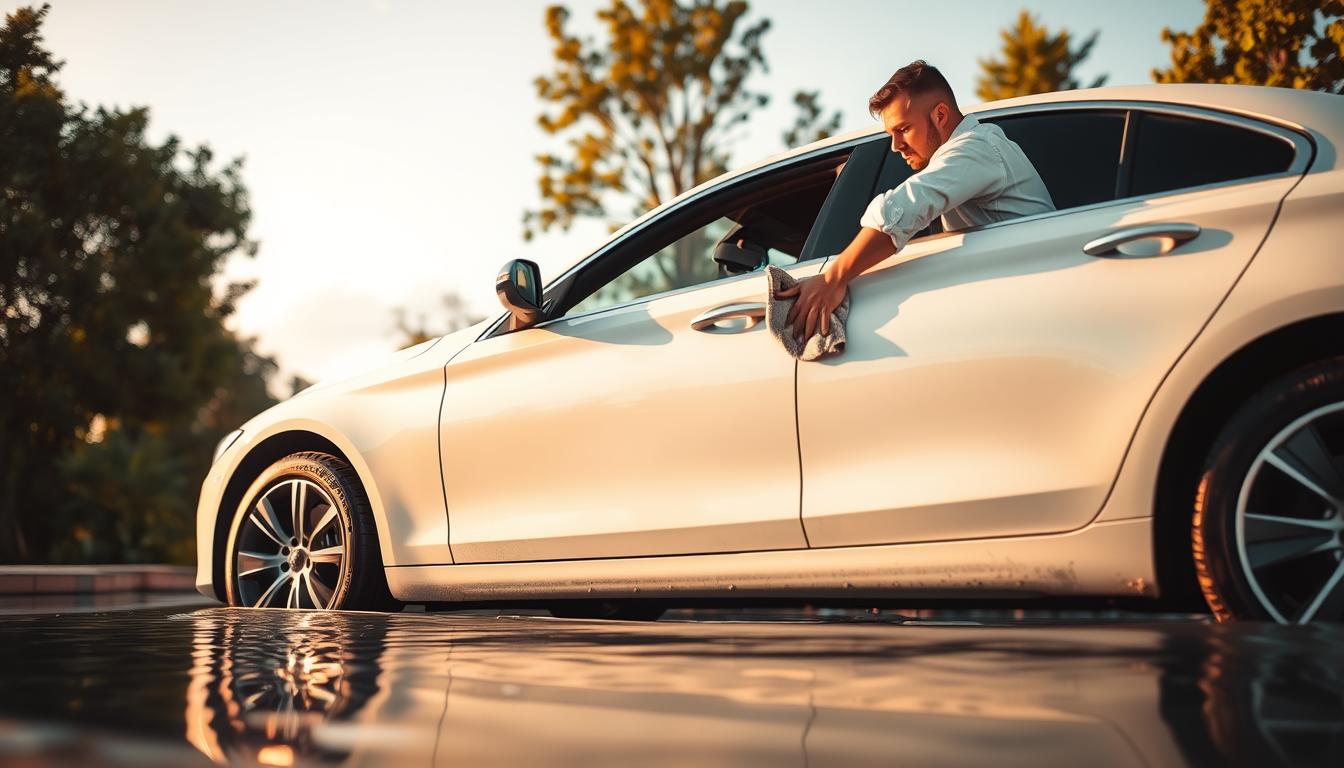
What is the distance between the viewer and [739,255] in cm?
425

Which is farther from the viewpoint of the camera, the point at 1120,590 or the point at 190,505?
the point at 190,505

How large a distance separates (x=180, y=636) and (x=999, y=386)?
193 centimetres

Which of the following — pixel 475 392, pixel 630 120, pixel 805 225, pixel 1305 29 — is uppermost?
pixel 630 120

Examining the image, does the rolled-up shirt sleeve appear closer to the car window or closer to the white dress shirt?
the white dress shirt

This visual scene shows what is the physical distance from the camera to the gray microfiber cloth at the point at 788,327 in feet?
10.3

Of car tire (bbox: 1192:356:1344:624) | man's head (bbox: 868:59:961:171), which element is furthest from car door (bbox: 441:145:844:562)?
car tire (bbox: 1192:356:1344:624)

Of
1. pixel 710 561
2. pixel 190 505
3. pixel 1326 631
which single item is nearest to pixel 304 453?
pixel 710 561

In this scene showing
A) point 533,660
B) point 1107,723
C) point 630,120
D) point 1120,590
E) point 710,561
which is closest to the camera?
point 1107,723

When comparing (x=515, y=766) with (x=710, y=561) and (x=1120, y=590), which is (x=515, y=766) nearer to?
(x=1120, y=590)

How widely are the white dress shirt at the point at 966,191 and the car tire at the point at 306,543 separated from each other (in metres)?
2.14

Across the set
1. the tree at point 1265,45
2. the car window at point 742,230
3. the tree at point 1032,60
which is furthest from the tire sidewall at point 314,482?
the tree at point 1032,60

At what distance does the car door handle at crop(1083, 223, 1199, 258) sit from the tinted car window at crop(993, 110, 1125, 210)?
0.30 m

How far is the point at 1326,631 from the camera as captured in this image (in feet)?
6.33

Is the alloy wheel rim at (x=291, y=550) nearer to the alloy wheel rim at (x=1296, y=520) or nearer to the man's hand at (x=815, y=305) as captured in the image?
the man's hand at (x=815, y=305)
